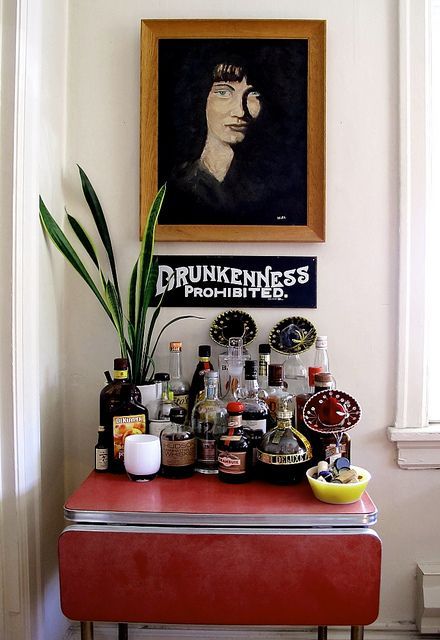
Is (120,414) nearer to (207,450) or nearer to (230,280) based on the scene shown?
(207,450)

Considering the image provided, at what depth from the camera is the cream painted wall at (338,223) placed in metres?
2.07

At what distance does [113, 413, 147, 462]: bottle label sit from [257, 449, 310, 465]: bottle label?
419 millimetres

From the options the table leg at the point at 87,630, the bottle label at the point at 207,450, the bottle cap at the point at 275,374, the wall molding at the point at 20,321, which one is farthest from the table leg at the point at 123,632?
the bottle cap at the point at 275,374

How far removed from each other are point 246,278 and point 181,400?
1.68 ft

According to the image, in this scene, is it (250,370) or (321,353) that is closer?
(250,370)

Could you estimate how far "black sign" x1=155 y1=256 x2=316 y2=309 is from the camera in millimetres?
2094

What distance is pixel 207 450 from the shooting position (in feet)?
5.88

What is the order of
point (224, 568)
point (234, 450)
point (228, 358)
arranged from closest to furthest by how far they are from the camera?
point (224, 568) < point (234, 450) < point (228, 358)

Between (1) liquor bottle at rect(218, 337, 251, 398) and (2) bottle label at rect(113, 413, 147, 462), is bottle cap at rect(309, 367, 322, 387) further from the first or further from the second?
(2) bottle label at rect(113, 413, 147, 462)

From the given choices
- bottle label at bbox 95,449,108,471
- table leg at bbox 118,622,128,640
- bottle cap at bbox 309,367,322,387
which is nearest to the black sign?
bottle cap at bbox 309,367,322,387

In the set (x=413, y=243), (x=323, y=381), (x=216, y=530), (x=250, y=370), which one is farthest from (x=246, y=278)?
(x=216, y=530)

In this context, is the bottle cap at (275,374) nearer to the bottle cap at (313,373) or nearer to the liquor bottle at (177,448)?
the bottle cap at (313,373)

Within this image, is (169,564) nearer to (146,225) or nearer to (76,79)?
(146,225)

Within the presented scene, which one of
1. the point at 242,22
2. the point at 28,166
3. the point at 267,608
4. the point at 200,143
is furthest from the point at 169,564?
the point at 242,22
